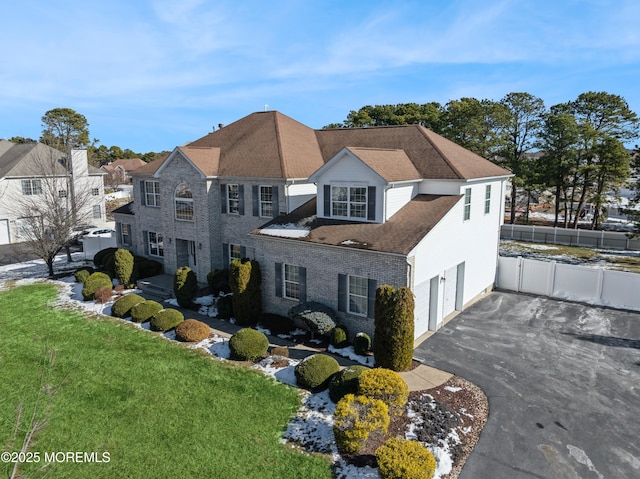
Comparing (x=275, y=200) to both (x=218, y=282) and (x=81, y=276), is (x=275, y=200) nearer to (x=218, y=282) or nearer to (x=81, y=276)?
(x=218, y=282)

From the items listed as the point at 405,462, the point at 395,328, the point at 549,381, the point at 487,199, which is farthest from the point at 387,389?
the point at 487,199

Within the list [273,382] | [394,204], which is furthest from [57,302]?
[394,204]

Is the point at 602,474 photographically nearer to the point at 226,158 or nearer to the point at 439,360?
the point at 439,360

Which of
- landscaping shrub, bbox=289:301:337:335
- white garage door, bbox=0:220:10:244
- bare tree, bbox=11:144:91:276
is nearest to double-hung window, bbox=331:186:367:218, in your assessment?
landscaping shrub, bbox=289:301:337:335

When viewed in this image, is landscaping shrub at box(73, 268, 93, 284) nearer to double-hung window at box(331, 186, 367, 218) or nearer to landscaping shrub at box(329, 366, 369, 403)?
double-hung window at box(331, 186, 367, 218)

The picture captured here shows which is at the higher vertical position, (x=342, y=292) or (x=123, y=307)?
(x=342, y=292)

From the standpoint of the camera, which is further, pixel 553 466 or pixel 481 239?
pixel 481 239

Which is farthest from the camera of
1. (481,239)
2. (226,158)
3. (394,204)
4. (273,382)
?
(226,158)
